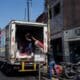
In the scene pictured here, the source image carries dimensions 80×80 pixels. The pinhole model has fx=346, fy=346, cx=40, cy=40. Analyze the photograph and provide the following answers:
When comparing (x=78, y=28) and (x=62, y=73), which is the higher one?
(x=78, y=28)

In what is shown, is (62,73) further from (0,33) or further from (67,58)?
(67,58)

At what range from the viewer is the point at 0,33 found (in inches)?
993

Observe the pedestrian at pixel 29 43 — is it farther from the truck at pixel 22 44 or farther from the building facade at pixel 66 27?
the building facade at pixel 66 27

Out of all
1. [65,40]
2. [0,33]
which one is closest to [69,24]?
[65,40]

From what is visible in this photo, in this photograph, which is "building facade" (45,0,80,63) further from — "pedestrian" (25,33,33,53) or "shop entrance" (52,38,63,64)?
"pedestrian" (25,33,33,53)

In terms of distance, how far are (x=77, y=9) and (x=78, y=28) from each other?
6.76 feet

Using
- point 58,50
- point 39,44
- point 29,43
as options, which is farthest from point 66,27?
point 39,44

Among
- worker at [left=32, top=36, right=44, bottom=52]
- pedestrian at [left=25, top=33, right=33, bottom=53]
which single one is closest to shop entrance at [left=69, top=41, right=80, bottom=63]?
pedestrian at [left=25, top=33, right=33, bottom=53]

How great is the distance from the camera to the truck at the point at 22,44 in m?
20.4

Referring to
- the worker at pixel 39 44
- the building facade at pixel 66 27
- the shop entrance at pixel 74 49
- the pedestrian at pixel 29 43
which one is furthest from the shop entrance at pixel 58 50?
the worker at pixel 39 44

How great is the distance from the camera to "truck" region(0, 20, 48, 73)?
2044cm

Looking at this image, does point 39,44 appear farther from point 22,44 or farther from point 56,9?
point 56,9

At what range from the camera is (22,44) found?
2255cm

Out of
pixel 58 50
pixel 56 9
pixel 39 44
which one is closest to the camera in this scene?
pixel 39 44
